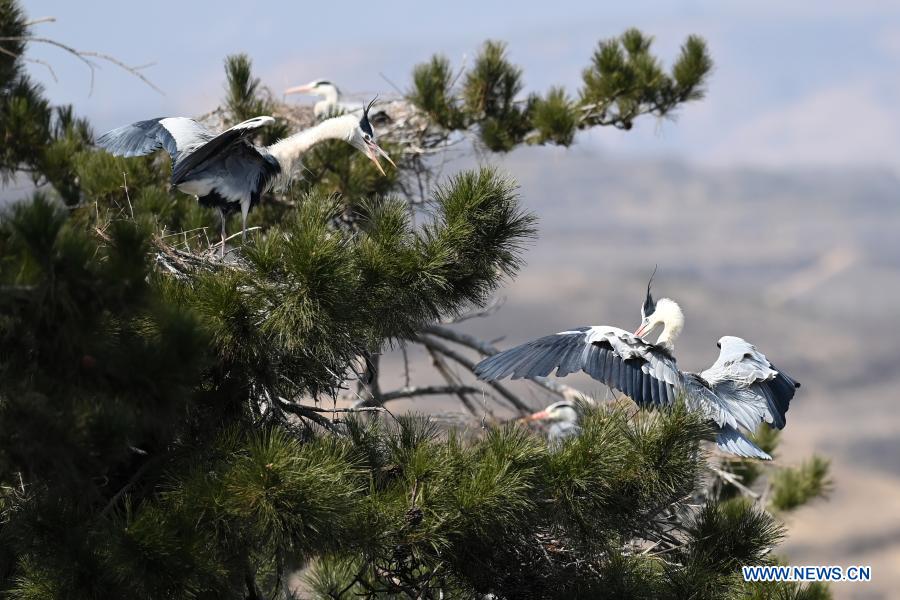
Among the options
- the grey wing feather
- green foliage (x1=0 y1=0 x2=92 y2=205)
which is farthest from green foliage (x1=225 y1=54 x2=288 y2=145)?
the grey wing feather

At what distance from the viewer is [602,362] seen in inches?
156

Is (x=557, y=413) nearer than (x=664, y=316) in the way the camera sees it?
No

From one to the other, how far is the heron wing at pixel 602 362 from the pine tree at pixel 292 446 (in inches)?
9.3

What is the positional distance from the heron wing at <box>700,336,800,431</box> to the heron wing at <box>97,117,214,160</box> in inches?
80.7

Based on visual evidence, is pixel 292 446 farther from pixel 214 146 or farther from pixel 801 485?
pixel 801 485

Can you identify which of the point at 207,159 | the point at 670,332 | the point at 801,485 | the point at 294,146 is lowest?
the point at 801,485

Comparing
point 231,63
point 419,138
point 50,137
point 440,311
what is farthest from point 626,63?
point 440,311

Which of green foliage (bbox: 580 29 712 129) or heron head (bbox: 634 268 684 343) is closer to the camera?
heron head (bbox: 634 268 684 343)

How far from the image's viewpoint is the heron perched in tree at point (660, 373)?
12.7 ft

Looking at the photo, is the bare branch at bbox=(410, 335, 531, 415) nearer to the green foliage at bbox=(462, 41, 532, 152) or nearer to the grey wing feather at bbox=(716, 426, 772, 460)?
the green foliage at bbox=(462, 41, 532, 152)

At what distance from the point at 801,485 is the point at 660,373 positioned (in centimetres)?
448

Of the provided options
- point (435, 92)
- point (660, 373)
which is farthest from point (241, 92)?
point (660, 373)

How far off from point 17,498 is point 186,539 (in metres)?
0.69

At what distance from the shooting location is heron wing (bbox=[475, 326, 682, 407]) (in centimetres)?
386
